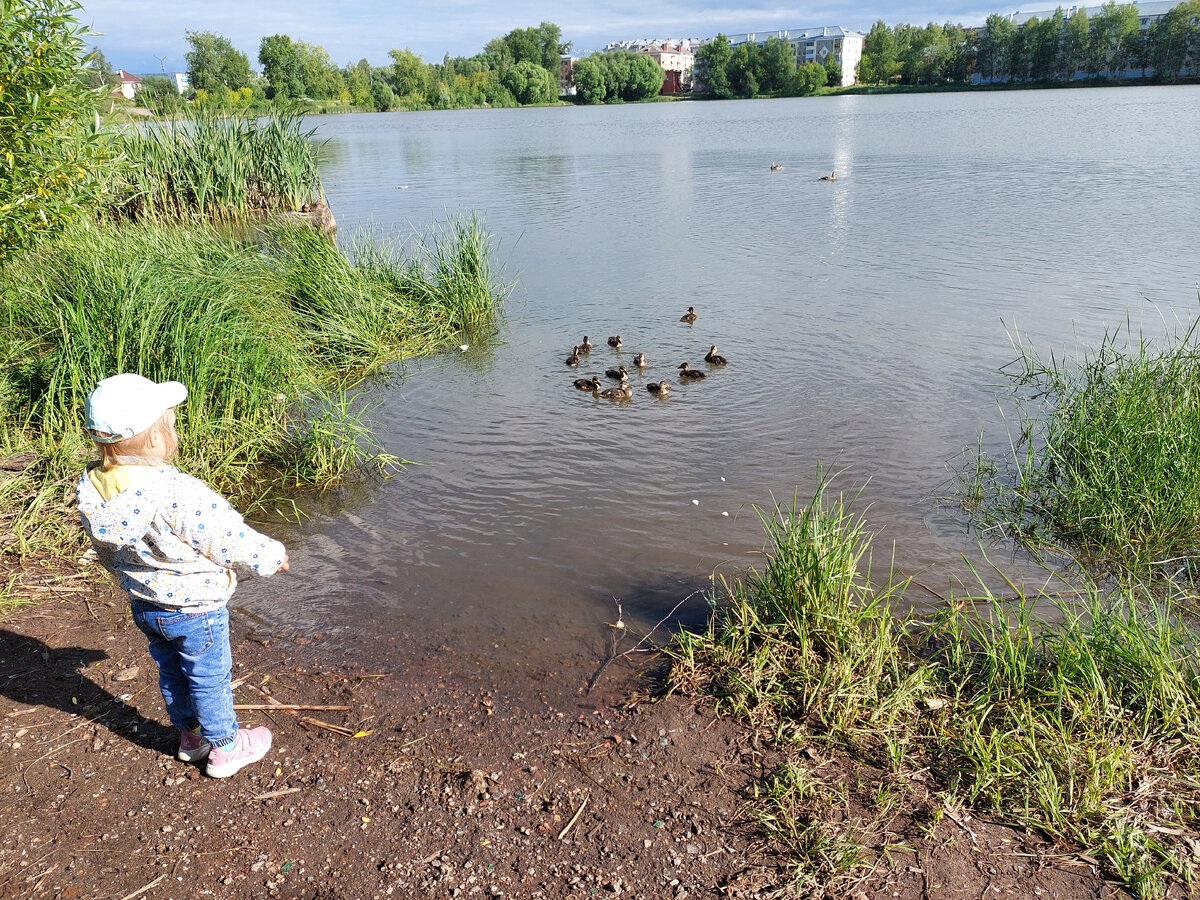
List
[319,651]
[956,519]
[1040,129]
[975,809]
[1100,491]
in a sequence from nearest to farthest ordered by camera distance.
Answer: [975,809] < [319,651] < [1100,491] < [956,519] < [1040,129]

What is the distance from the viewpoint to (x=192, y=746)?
3568mm

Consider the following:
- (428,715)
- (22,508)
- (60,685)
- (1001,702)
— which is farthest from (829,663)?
(22,508)

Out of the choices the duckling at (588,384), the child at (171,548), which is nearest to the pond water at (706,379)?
the duckling at (588,384)

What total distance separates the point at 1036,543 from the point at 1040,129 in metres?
39.4

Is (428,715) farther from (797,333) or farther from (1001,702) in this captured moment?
(797,333)

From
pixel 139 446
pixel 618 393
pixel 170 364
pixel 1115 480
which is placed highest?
pixel 139 446

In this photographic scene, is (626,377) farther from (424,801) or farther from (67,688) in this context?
(424,801)

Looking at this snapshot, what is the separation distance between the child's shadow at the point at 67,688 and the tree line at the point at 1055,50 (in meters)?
103

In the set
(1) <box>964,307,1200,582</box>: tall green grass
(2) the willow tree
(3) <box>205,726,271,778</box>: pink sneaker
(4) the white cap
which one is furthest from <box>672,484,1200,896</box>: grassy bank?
(2) the willow tree

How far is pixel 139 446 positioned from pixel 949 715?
3.70 meters

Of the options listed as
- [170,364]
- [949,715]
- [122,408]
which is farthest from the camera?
[170,364]

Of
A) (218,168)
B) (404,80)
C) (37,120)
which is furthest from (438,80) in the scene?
(37,120)

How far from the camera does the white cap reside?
2896 mm

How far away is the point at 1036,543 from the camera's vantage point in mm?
5891
